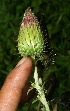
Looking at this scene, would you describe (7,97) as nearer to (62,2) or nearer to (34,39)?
(34,39)

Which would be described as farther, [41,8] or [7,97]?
[41,8]

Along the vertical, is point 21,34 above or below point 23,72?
above

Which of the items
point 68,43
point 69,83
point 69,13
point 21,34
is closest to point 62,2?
point 69,13

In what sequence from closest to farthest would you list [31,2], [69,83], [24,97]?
[24,97] → [69,83] → [31,2]

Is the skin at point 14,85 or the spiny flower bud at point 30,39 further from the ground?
the spiny flower bud at point 30,39
